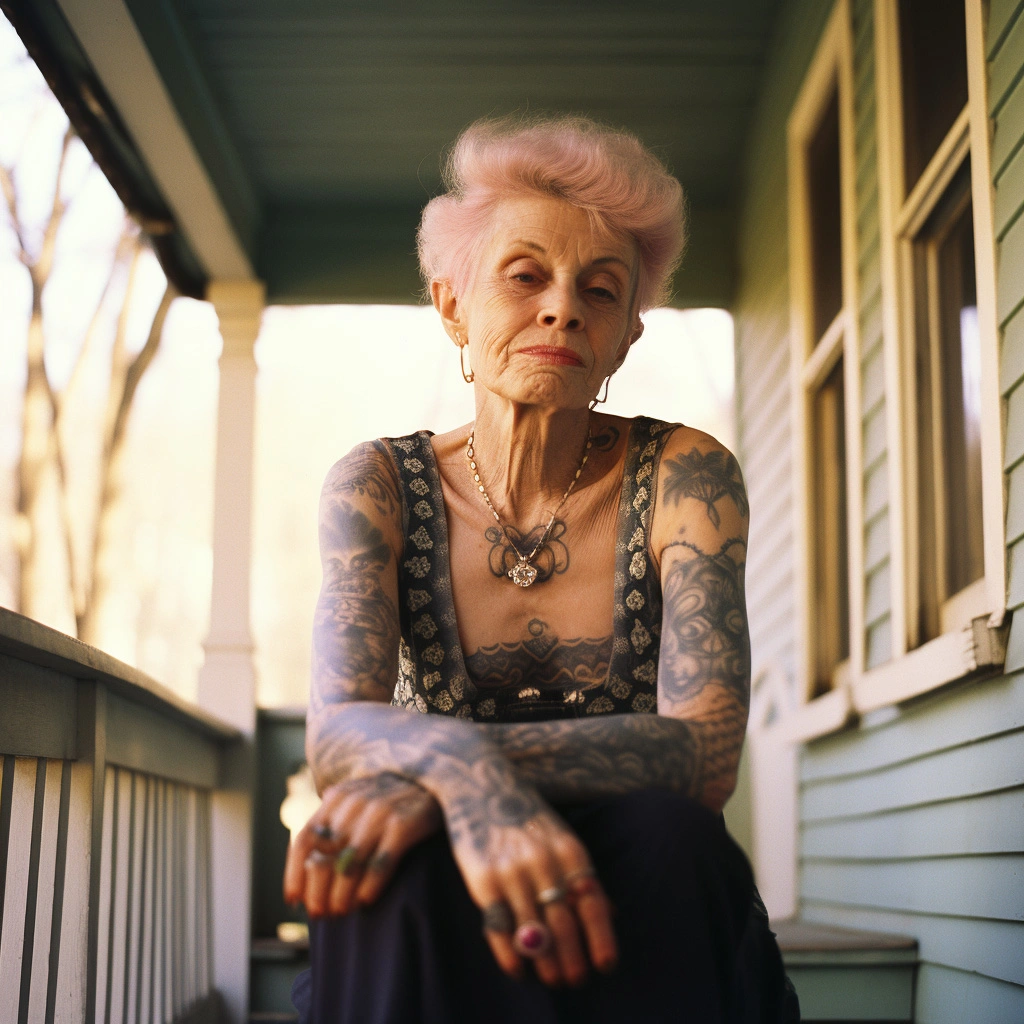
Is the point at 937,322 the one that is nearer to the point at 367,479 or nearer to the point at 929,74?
the point at 929,74

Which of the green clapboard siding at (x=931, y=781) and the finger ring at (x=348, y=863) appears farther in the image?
the green clapboard siding at (x=931, y=781)

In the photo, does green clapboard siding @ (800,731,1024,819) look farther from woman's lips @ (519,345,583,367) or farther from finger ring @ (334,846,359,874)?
finger ring @ (334,846,359,874)

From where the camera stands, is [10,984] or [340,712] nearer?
[340,712]

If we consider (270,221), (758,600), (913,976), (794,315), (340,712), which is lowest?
(913,976)

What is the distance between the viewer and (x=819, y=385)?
3986 millimetres

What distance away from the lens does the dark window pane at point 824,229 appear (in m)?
4.01

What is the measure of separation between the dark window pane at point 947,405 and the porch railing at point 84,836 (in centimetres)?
179

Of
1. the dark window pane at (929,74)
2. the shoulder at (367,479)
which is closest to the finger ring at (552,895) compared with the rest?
the shoulder at (367,479)

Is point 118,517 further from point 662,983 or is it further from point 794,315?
point 662,983

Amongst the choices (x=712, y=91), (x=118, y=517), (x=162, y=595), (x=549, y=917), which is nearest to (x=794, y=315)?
(x=712, y=91)

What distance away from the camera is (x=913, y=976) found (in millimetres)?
2693

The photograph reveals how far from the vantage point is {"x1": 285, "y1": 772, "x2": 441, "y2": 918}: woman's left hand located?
3.35 feet

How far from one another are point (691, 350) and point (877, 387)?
5.89 meters

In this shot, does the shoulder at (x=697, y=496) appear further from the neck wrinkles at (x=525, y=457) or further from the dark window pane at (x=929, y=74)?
the dark window pane at (x=929, y=74)
